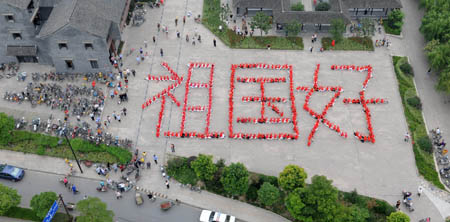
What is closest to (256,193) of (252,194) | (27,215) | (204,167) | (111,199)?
(252,194)

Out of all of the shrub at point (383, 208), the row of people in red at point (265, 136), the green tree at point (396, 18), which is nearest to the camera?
the shrub at point (383, 208)

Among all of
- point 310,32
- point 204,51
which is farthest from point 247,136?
point 310,32

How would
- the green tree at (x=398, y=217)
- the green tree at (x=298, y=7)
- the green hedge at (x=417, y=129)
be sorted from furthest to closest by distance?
the green tree at (x=298, y=7) → the green hedge at (x=417, y=129) → the green tree at (x=398, y=217)

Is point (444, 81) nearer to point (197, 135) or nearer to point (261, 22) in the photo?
point (261, 22)

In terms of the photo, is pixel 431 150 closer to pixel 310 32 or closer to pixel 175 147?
pixel 310 32

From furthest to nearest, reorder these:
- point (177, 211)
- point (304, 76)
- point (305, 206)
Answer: point (304, 76)
point (177, 211)
point (305, 206)

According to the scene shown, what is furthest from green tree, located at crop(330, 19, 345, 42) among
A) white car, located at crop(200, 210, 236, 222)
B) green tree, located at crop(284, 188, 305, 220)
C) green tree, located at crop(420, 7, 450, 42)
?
white car, located at crop(200, 210, 236, 222)

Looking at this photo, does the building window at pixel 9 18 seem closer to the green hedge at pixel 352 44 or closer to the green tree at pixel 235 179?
the green tree at pixel 235 179

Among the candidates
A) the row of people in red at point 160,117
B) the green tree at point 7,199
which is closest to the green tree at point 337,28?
the row of people in red at point 160,117
